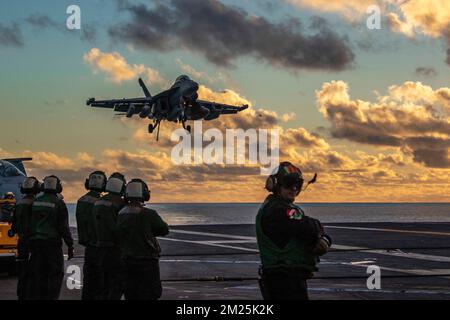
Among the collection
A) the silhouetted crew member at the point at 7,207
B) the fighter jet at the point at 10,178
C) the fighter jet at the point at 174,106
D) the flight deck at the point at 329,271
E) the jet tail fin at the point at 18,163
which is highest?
the fighter jet at the point at 174,106

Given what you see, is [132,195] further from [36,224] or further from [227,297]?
[227,297]

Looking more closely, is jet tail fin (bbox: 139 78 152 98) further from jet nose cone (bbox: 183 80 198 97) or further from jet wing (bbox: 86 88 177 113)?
jet nose cone (bbox: 183 80 198 97)

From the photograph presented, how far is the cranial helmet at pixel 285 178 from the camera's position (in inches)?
336

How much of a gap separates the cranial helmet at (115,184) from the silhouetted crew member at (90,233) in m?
0.72

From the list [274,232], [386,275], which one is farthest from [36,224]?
[386,275]

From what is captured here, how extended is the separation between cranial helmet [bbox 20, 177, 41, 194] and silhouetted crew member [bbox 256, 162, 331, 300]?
8.36 metres

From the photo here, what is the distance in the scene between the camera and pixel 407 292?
55.3ft

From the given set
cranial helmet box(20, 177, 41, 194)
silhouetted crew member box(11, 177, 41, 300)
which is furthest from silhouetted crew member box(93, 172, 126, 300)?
cranial helmet box(20, 177, 41, 194)

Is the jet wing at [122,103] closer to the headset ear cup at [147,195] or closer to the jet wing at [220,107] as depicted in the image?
the jet wing at [220,107]

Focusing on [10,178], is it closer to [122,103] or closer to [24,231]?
[24,231]

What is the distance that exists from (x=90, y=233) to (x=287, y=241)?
21.0ft

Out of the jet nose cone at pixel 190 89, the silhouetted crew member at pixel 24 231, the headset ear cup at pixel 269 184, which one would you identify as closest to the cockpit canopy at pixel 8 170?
the silhouetted crew member at pixel 24 231
